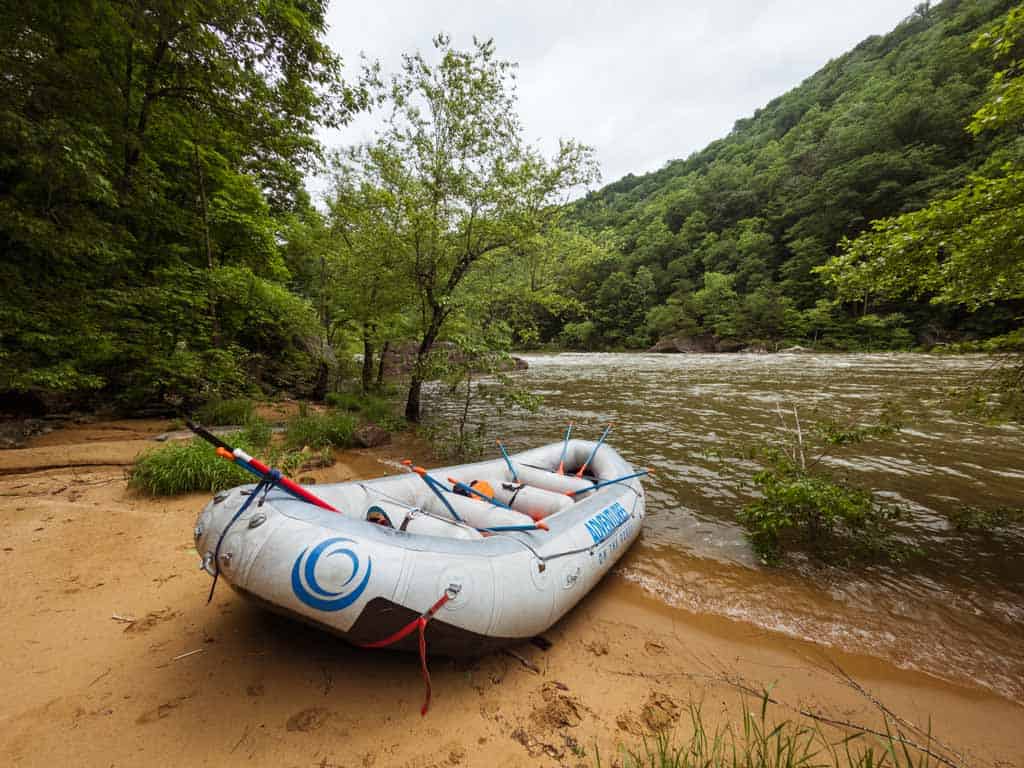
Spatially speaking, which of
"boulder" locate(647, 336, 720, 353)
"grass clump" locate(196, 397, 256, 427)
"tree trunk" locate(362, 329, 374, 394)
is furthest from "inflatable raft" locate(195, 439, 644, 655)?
"boulder" locate(647, 336, 720, 353)

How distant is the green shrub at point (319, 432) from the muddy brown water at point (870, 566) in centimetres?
334

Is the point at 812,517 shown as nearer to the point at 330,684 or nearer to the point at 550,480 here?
the point at 550,480

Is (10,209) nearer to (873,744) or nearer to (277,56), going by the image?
(277,56)

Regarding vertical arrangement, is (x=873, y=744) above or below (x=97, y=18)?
below

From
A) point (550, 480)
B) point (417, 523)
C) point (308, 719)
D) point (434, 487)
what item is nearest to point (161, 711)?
point (308, 719)

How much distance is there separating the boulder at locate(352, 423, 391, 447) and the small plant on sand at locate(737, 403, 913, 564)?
6.37 metres

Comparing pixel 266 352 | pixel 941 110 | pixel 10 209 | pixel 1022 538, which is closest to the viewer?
pixel 1022 538

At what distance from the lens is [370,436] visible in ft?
24.4

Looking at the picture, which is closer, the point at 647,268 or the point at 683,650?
the point at 683,650

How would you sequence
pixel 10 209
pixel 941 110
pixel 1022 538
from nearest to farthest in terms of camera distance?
1. pixel 1022 538
2. pixel 10 209
3. pixel 941 110

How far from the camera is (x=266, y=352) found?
467 inches

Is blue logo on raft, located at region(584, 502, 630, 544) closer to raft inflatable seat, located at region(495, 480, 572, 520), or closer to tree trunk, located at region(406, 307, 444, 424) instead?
raft inflatable seat, located at region(495, 480, 572, 520)

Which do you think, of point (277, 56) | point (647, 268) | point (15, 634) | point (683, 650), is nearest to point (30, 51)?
point (277, 56)

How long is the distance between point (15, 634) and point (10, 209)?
17.0ft
